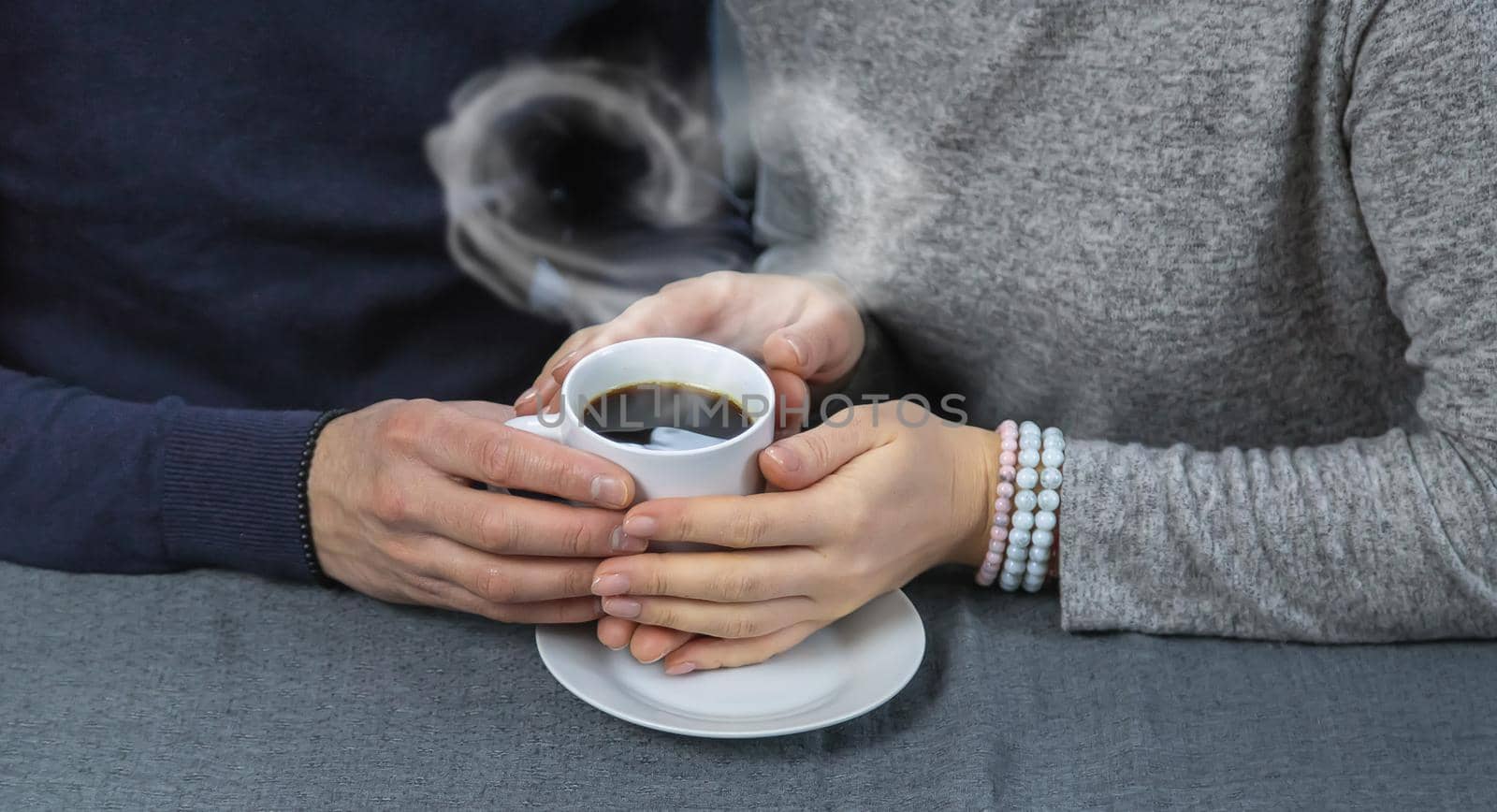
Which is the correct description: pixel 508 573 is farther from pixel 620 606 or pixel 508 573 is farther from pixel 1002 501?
pixel 1002 501

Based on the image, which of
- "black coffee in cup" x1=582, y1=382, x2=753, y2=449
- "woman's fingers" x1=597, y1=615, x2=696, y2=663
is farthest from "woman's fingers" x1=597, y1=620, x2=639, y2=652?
"black coffee in cup" x1=582, y1=382, x2=753, y2=449

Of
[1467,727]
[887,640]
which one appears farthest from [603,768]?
[1467,727]

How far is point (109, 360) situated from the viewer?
91cm

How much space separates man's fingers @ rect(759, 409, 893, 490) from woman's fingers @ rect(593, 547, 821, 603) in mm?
47

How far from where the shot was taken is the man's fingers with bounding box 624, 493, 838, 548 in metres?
0.66

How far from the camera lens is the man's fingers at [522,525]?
26.7 inches

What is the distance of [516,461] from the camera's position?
0.68 metres

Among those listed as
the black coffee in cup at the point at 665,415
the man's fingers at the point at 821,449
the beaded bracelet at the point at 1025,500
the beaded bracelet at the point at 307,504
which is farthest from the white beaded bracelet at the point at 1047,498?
the beaded bracelet at the point at 307,504

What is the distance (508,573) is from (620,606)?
7 cm

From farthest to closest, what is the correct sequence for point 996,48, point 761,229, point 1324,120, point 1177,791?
1. point 761,229
2. point 996,48
3. point 1324,120
4. point 1177,791

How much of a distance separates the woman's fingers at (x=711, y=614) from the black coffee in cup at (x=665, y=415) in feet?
0.30

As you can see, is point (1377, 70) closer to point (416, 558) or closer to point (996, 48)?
point (996, 48)

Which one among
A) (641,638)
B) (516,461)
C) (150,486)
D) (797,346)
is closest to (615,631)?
(641,638)

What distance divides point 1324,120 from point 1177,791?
1.44ft
